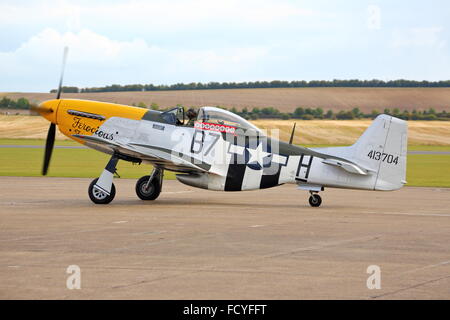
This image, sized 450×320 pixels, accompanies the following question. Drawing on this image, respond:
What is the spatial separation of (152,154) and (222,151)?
1.66m

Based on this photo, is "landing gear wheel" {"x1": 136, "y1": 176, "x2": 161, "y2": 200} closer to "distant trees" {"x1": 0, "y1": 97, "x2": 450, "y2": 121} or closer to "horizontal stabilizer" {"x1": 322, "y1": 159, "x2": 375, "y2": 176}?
"horizontal stabilizer" {"x1": 322, "y1": 159, "x2": 375, "y2": 176}

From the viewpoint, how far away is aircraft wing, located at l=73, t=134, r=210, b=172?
17797 millimetres

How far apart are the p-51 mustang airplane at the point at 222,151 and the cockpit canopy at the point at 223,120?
24mm

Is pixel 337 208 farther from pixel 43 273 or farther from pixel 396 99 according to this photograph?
pixel 396 99

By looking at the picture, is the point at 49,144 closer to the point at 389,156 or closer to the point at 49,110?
the point at 49,110

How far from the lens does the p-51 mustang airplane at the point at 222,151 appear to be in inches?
683

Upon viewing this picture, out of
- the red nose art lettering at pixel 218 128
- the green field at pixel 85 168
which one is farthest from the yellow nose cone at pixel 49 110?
the green field at pixel 85 168

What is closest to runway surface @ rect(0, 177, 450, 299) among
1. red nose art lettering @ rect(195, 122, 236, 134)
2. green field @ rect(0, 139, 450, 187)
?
red nose art lettering @ rect(195, 122, 236, 134)

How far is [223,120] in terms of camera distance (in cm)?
1816

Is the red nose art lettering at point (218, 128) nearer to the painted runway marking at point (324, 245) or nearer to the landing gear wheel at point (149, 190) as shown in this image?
the landing gear wheel at point (149, 190)

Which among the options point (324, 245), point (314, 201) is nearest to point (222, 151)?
point (314, 201)

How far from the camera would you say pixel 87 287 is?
819cm

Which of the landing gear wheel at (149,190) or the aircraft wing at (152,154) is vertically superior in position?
the aircraft wing at (152,154)

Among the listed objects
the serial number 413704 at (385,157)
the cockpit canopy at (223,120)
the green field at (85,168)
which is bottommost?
the green field at (85,168)
